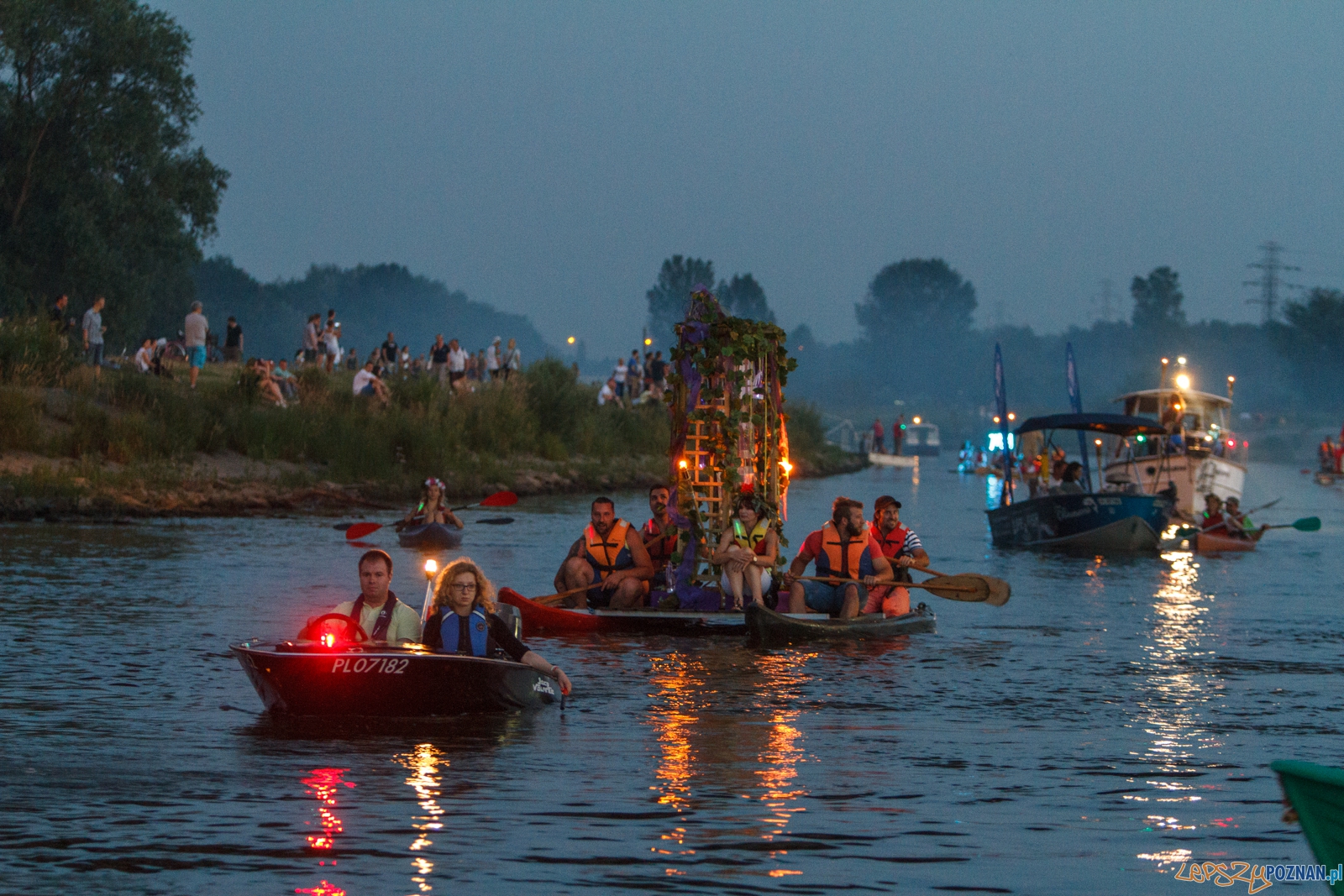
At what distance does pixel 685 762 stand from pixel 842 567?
22.2ft

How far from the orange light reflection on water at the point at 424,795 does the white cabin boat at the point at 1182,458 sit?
28.7m

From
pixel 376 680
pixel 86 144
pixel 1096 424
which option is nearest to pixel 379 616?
pixel 376 680

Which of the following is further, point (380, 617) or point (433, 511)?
point (433, 511)

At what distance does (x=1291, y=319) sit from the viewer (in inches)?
5792

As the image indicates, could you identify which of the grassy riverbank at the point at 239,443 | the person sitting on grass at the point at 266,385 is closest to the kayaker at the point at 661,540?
the grassy riverbank at the point at 239,443

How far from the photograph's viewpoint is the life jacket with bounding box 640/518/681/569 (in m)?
17.8

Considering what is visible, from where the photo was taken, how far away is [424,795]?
10094 millimetres

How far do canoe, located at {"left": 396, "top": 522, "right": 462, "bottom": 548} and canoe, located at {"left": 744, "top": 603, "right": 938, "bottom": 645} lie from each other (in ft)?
37.3

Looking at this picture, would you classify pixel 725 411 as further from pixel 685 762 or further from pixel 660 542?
pixel 685 762

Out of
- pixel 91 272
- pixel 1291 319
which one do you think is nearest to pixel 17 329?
pixel 91 272

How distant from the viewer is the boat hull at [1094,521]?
31922mm

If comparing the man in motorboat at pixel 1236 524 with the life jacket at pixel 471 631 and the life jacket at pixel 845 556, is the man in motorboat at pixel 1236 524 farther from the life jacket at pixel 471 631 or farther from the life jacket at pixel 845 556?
the life jacket at pixel 471 631

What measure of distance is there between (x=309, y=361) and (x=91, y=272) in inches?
357

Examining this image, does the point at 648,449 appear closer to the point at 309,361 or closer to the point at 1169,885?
the point at 309,361
